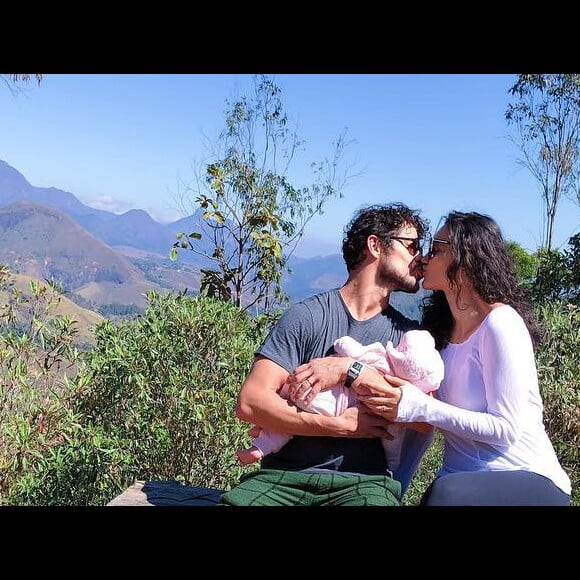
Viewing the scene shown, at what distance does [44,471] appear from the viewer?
351 cm

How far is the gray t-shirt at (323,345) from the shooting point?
7.48ft

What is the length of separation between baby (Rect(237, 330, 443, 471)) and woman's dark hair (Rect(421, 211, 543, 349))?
21 cm

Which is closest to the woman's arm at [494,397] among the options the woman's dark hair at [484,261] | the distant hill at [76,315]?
the woman's dark hair at [484,261]

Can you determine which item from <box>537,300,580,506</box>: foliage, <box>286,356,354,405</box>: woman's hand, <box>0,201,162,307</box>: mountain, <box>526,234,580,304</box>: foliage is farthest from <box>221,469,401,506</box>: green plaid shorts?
<box>0,201,162,307</box>: mountain

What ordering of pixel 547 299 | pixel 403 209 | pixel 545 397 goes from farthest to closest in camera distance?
pixel 547 299, pixel 545 397, pixel 403 209

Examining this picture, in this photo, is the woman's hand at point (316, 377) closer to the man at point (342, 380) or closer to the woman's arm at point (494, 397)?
the man at point (342, 380)

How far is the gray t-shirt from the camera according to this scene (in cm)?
228

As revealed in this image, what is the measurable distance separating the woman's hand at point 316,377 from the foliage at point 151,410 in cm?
150

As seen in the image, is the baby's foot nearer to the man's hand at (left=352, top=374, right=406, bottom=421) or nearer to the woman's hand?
the woman's hand

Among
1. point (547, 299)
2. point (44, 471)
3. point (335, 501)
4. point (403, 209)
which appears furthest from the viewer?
point (547, 299)

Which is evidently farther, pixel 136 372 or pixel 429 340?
pixel 136 372
